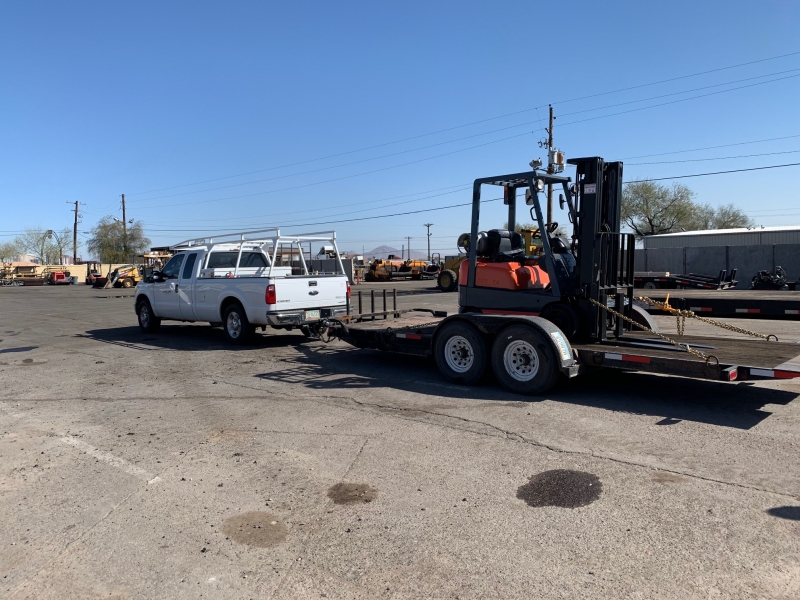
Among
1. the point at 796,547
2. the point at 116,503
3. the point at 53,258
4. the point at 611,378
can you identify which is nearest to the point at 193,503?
the point at 116,503

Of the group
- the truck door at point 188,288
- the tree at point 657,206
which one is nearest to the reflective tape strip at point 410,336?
the truck door at point 188,288

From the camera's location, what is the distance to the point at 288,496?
15.8 feet

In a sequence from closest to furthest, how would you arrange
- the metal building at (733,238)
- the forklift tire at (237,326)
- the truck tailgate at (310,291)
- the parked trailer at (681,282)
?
the truck tailgate at (310,291) → the forklift tire at (237,326) → the parked trailer at (681,282) → the metal building at (733,238)

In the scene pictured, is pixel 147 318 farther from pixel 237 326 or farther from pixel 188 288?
pixel 237 326

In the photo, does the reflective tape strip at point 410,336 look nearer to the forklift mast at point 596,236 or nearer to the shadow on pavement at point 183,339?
the forklift mast at point 596,236

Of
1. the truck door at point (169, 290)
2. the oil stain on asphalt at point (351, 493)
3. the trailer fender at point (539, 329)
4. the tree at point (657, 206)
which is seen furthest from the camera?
the tree at point (657, 206)

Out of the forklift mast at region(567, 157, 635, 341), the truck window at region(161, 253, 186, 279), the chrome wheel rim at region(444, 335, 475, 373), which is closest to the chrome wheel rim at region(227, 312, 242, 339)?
A: the truck window at region(161, 253, 186, 279)

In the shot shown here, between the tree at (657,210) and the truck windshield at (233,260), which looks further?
the tree at (657,210)

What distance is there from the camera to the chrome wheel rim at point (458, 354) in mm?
8430

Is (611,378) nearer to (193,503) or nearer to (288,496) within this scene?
(288,496)

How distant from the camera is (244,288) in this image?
12250mm

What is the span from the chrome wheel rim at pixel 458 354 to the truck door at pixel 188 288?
23.5 ft

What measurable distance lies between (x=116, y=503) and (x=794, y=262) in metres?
32.0

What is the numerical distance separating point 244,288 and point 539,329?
6.66 m
